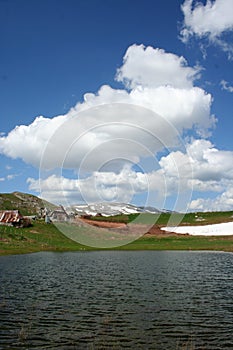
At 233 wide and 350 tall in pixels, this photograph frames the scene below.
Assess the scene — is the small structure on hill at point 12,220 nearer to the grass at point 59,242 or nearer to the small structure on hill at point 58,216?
the grass at point 59,242

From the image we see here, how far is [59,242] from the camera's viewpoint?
12281 centimetres

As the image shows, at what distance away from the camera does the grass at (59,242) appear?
106181 millimetres

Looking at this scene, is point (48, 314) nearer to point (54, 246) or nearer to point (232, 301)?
point (232, 301)

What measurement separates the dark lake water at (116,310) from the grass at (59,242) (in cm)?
4831

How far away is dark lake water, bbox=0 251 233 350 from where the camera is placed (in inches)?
995

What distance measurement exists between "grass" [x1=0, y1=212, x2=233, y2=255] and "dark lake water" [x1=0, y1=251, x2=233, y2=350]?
48.3 metres

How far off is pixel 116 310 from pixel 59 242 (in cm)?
9077

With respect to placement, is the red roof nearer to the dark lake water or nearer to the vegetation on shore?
the vegetation on shore

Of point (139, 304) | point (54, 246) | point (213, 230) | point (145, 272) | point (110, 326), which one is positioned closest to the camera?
point (110, 326)

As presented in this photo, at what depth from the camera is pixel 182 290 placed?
1754 inches

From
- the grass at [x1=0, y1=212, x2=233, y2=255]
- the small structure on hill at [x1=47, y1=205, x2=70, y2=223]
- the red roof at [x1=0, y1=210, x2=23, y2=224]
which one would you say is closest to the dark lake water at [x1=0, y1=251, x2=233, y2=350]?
→ the grass at [x1=0, y1=212, x2=233, y2=255]

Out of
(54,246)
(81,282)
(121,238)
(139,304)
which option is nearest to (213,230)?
(121,238)

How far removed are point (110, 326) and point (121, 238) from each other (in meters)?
118

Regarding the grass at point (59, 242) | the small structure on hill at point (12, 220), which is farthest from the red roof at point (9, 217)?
the grass at point (59, 242)
